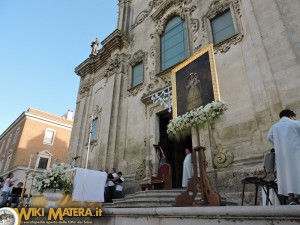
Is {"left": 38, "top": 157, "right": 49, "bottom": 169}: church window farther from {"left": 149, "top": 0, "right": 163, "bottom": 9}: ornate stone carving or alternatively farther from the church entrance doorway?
{"left": 149, "top": 0, "right": 163, "bottom": 9}: ornate stone carving

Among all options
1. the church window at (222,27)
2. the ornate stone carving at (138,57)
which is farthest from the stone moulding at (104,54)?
the church window at (222,27)

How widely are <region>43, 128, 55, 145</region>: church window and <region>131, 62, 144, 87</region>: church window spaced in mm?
23309

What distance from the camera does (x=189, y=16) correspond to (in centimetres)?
1206

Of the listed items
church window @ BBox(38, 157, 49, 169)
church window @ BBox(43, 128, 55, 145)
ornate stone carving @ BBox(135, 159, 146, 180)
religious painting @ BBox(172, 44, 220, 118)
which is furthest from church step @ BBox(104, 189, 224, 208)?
church window @ BBox(43, 128, 55, 145)

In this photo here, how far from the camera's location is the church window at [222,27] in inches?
388

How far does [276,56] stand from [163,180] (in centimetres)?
586

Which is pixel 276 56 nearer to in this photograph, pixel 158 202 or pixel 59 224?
pixel 158 202

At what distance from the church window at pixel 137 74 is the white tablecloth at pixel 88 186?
21.6ft

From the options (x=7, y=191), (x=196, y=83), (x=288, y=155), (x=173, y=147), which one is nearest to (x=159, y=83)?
(x=173, y=147)

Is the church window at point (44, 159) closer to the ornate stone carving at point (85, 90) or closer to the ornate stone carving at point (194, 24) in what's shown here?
the ornate stone carving at point (85, 90)

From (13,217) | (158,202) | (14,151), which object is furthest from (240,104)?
(14,151)

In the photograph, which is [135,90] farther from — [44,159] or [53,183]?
[44,159]

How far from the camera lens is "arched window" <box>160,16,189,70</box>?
1190cm

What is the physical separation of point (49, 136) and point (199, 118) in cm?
3188
